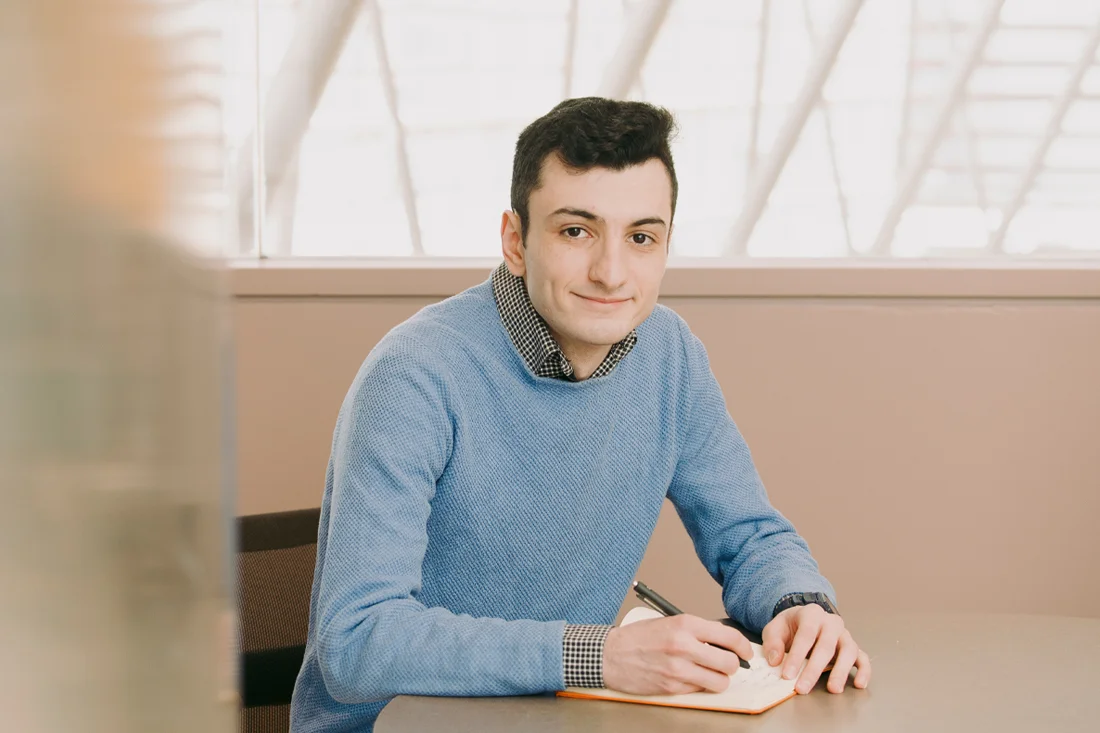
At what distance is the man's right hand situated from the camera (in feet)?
4.08

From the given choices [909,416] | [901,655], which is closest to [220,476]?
[901,655]

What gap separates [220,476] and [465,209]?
3.16 metres

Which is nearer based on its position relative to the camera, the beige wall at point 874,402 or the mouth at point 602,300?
the mouth at point 602,300

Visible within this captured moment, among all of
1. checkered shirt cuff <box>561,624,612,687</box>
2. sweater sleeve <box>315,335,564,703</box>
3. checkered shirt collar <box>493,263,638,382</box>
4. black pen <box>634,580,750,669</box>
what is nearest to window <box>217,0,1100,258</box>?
checkered shirt collar <box>493,263,638,382</box>

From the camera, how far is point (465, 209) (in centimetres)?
326

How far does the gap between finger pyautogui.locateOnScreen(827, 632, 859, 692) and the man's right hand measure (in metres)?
0.12

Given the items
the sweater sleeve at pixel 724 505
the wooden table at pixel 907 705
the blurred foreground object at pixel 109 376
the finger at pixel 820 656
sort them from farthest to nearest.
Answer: the sweater sleeve at pixel 724 505
the finger at pixel 820 656
the wooden table at pixel 907 705
the blurred foreground object at pixel 109 376

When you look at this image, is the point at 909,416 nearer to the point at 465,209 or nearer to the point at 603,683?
the point at 465,209

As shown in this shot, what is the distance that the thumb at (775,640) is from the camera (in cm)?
139

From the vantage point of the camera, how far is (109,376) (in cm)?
11

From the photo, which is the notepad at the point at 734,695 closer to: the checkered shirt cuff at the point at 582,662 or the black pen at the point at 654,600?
the checkered shirt cuff at the point at 582,662

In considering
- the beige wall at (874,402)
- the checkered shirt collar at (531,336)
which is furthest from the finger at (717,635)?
the beige wall at (874,402)

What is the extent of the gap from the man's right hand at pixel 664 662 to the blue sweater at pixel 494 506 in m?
0.07

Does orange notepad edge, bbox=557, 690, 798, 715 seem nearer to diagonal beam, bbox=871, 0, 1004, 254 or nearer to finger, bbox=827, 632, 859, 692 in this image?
finger, bbox=827, 632, 859, 692
